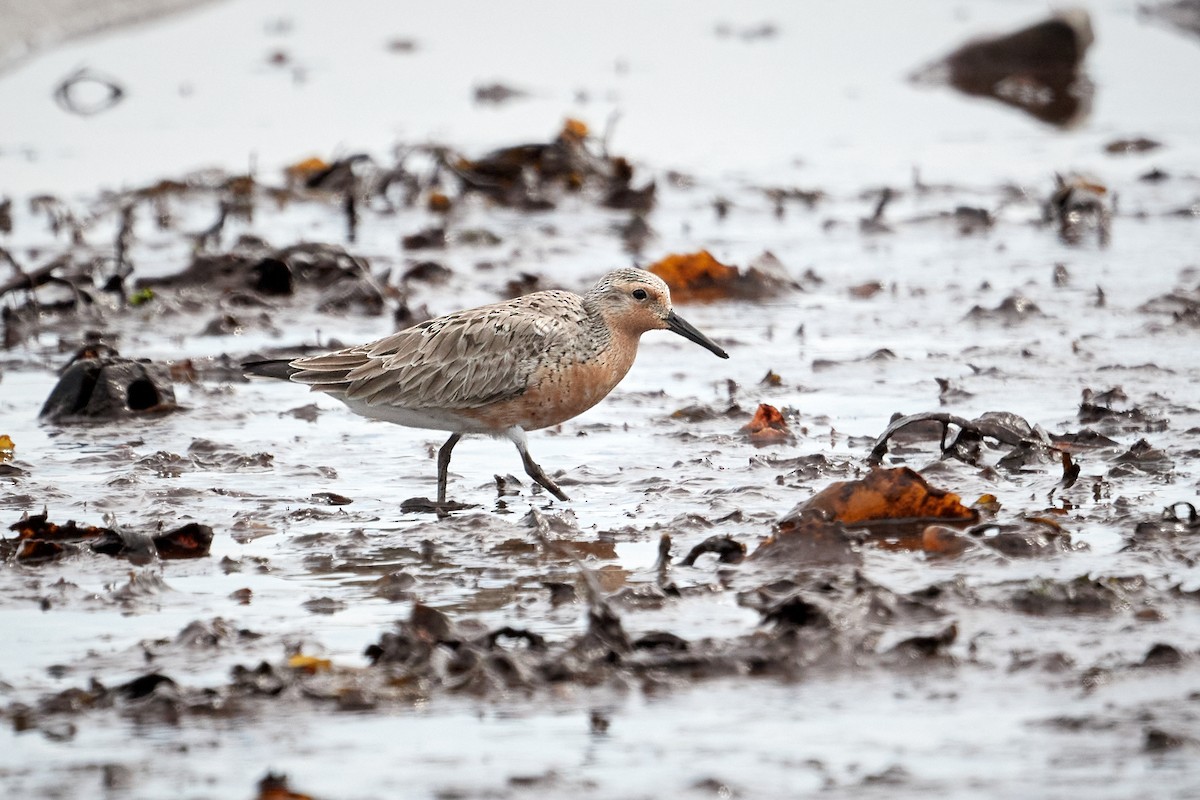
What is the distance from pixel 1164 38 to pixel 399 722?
20.6 metres

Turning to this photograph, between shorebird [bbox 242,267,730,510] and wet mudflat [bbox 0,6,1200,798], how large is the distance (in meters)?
0.37

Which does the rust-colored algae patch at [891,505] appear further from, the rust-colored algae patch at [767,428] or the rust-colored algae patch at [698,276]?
the rust-colored algae patch at [698,276]

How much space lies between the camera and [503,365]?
7.58 metres

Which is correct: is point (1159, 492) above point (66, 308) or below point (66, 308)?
below

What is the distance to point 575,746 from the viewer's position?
4.77 metres

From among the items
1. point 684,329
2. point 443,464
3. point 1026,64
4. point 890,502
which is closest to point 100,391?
point 443,464

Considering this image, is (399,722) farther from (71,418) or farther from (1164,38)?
(1164,38)

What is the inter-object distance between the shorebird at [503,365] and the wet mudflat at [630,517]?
14.7 inches

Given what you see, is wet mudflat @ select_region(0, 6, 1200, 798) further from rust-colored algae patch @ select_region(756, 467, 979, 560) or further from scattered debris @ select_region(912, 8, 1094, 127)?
scattered debris @ select_region(912, 8, 1094, 127)

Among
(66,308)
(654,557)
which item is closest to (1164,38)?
(66,308)

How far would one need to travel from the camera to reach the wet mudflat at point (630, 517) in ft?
15.7

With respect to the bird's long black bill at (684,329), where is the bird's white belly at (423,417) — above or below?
below

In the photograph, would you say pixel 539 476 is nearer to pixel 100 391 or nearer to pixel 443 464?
pixel 443 464

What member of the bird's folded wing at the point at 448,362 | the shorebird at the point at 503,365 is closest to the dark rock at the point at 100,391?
the shorebird at the point at 503,365
